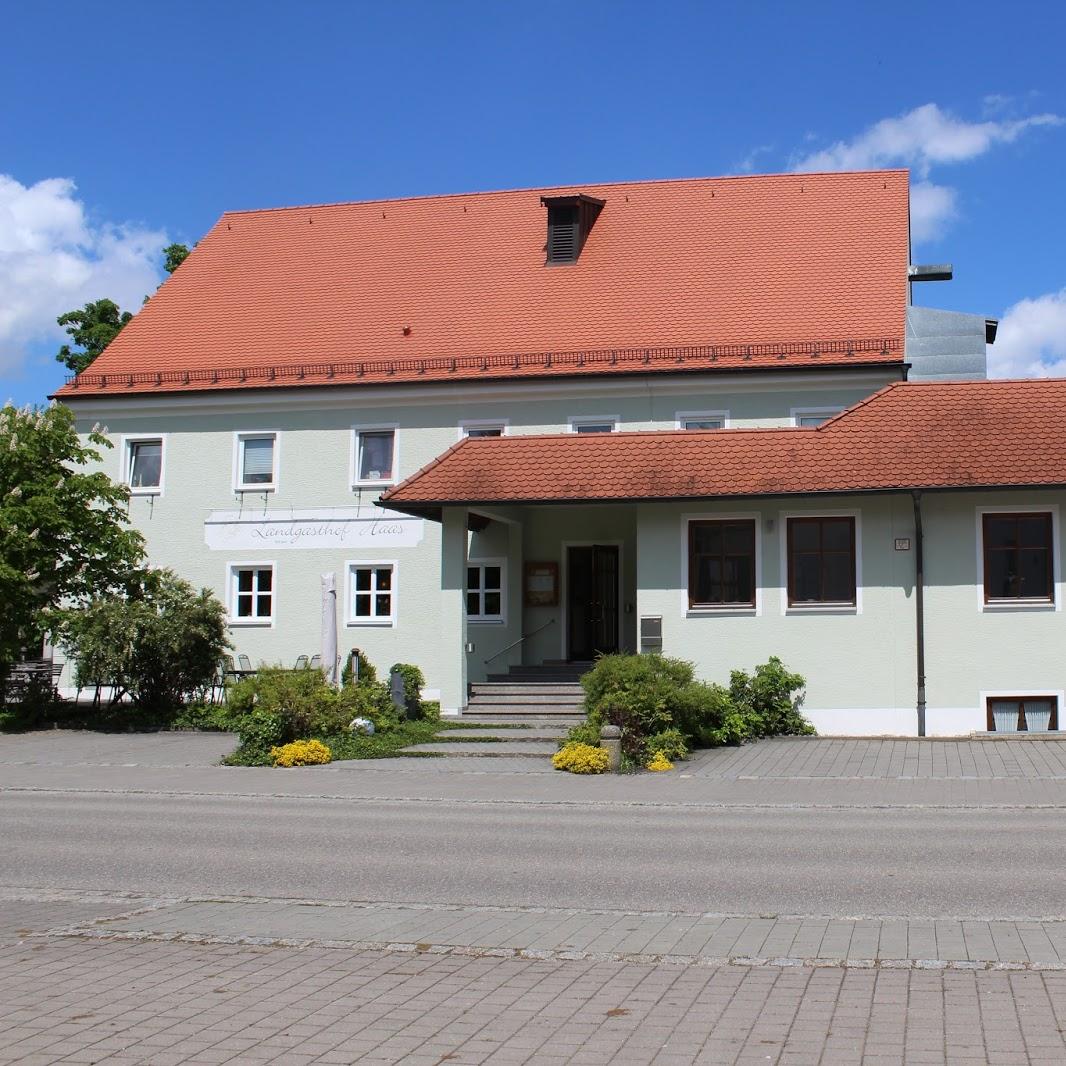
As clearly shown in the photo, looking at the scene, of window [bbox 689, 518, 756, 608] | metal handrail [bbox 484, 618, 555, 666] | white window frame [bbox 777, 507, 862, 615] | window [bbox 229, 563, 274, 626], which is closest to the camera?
white window frame [bbox 777, 507, 862, 615]

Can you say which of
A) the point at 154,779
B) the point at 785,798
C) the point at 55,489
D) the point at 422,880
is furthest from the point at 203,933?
the point at 55,489

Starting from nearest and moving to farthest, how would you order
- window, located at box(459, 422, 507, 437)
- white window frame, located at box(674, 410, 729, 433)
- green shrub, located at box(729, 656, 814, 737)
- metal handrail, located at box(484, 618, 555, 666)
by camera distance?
green shrub, located at box(729, 656, 814, 737) < metal handrail, located at box(484, 618, 555, 666) < white window frame, located at box(674, 410, 729, 433) < window, located at box(459, 422, 507, 437)

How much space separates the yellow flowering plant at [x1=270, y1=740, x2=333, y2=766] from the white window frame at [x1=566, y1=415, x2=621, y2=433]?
36.7 feet

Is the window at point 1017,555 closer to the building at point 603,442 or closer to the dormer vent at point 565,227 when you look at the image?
the building at point 603,442

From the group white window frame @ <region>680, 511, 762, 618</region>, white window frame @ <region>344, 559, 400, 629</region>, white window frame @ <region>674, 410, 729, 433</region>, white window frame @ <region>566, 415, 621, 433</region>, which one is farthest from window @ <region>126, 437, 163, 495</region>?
white window frame @ <region>680, 511, 762, 618</region>

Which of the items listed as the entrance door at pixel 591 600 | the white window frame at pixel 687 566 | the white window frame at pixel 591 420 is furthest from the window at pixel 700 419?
the white window frame at pixel 687 566

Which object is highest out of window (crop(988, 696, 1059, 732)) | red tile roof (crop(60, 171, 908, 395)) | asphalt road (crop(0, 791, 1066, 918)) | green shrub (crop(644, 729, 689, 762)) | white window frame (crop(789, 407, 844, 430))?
red tile roof (crop(60, 171, 908, 395))

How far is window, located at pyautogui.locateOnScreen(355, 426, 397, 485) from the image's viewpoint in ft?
97.7

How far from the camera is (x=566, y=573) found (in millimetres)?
28266

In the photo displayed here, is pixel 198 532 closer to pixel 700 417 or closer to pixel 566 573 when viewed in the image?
pixel 566 573

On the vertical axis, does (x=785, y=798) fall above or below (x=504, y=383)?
below

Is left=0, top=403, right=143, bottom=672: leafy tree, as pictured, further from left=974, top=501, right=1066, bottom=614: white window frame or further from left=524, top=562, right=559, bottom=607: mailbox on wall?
left=974, top=501, right=1066, bottom=614: white window frame

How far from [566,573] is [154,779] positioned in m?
11.9

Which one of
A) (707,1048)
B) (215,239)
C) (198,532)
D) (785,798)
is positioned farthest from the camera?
(215,239)
